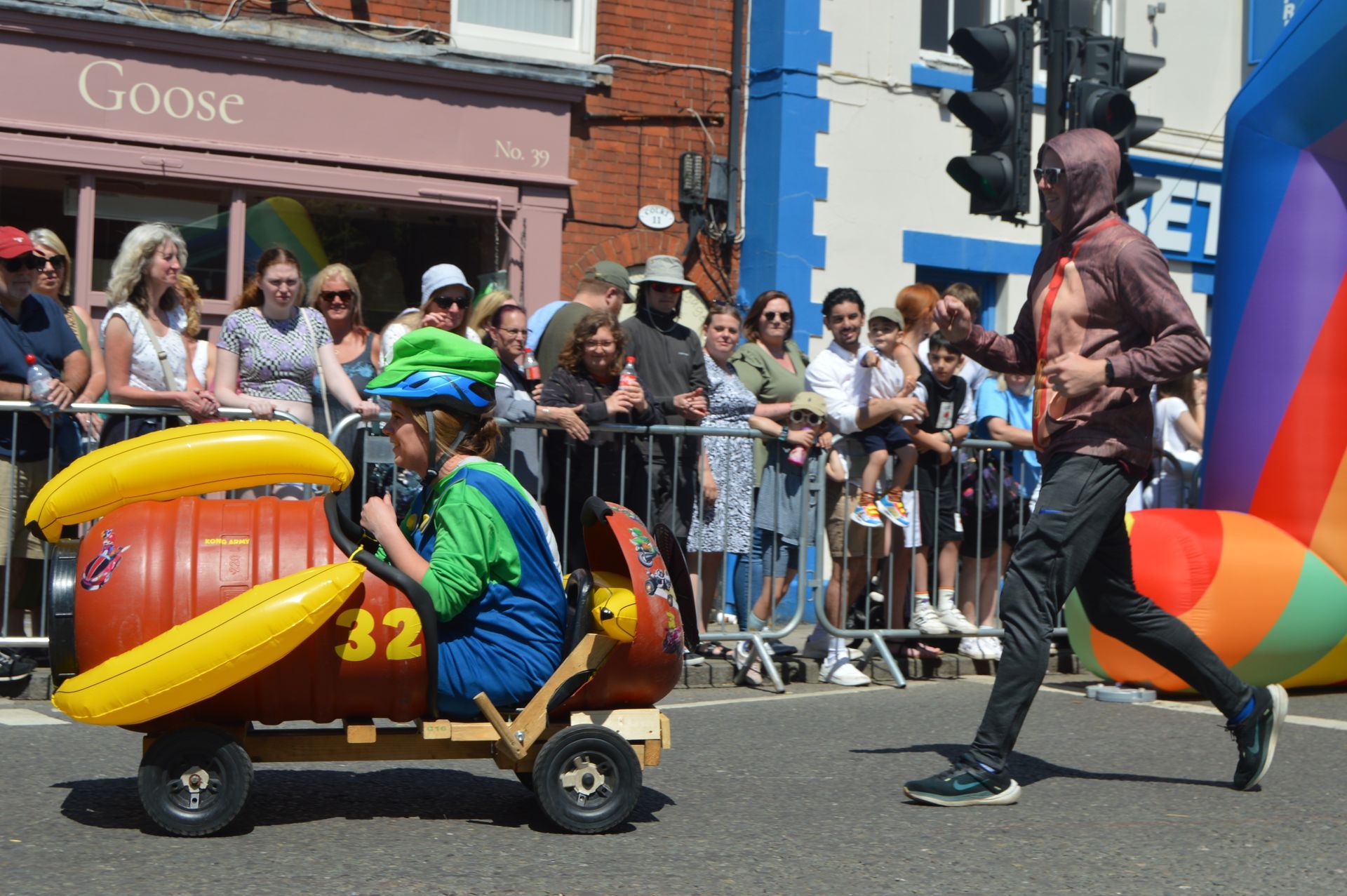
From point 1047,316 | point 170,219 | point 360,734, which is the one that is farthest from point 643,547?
point 170,219

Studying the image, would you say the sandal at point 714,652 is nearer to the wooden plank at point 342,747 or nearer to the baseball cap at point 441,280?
the baseball cap at point 441,280

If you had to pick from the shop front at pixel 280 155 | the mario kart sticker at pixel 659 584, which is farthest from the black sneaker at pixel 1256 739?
the shop front at pixel 280 155

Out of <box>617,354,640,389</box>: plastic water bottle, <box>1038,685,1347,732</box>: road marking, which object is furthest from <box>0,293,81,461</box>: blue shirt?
<box>1038,685,1347,732</box>: road marking

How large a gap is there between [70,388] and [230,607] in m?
3.82

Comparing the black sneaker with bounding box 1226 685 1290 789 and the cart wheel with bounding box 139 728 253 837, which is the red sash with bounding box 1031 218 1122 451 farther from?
the cart wheel with bounding box 139 728 253 837

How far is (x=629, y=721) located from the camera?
496 cm

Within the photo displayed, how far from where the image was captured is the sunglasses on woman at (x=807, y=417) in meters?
8.82

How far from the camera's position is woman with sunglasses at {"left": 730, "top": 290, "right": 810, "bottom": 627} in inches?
365

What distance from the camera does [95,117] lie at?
1152cm

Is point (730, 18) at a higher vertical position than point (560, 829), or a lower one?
higher

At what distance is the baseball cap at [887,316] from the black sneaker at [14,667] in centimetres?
462

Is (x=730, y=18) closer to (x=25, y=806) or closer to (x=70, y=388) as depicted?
(x=70, y=388)

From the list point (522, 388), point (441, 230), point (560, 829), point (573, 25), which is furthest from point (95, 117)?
point (560, 829)

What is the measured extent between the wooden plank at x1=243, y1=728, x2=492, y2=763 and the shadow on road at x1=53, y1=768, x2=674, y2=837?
21cm
